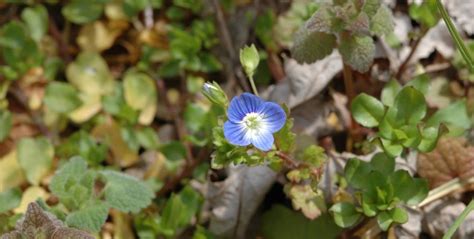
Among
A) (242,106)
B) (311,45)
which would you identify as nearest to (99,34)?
(311,45)

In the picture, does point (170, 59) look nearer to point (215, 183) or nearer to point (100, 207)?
point (215, 183)

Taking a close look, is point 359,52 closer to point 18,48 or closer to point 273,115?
point 273,115

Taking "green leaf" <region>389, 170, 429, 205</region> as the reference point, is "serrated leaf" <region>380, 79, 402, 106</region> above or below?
above

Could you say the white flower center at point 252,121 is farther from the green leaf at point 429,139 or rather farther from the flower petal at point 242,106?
the green leaf at point 429,139

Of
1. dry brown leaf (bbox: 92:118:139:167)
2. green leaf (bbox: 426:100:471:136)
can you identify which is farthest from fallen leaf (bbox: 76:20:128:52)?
green leaf (bbox: 426:100:471:136)

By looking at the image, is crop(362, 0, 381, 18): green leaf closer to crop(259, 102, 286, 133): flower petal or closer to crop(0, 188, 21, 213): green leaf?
crop(259, 102, 286, 133): flower petal

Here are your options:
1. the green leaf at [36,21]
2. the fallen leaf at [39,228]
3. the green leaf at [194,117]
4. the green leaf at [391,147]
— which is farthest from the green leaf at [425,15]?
the green leaf at [36,21]
